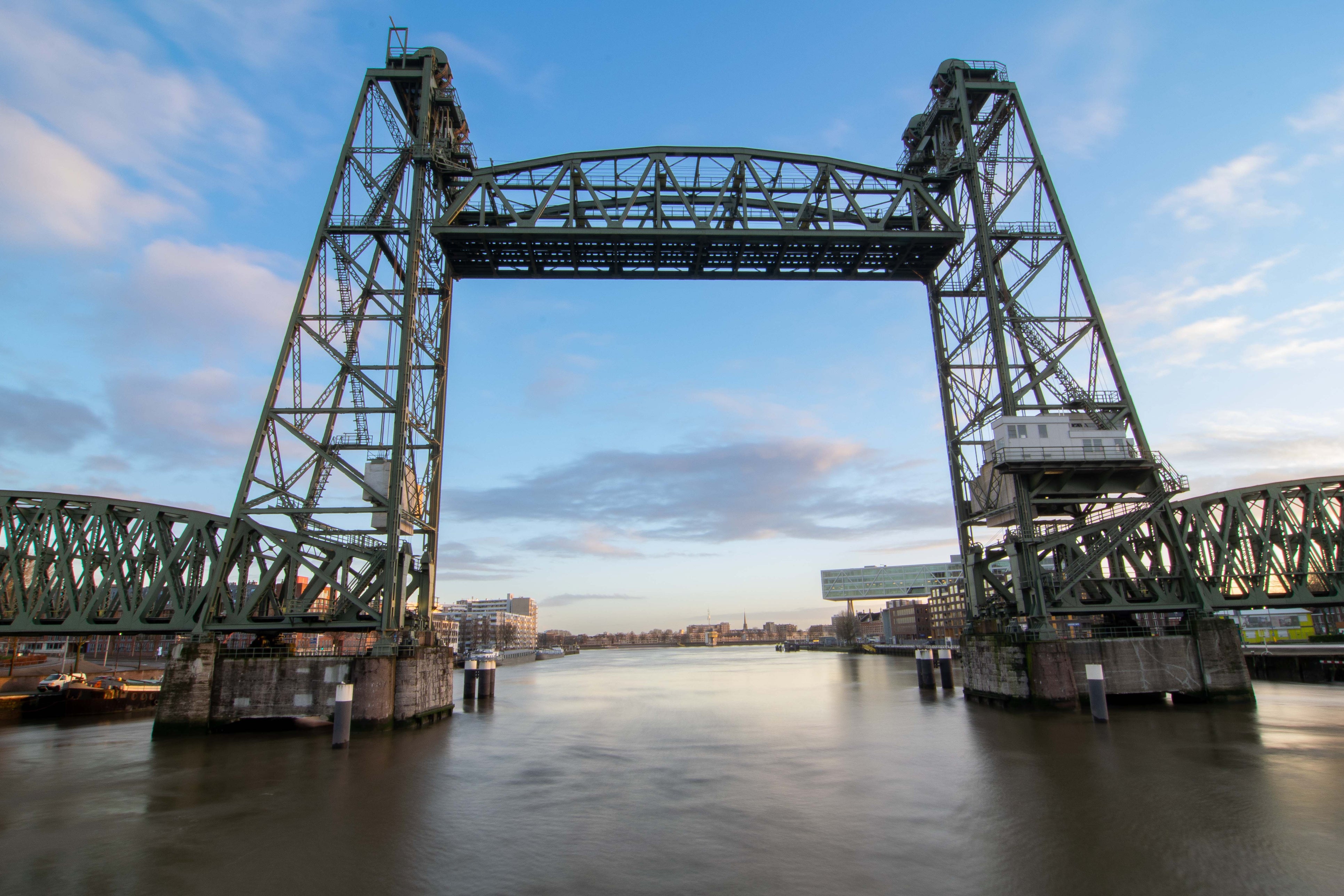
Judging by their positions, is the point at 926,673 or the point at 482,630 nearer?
the point at 926,673

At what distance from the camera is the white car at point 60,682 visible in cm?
3697

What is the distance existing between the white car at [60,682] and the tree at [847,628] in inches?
4569

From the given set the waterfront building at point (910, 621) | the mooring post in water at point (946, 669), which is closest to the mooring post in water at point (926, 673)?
the mooring post in water at point (946, 669)

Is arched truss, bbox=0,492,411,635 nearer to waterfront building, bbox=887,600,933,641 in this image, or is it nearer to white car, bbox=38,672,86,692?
white car, bbox=38,672,86,692

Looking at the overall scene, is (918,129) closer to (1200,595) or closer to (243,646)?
(1200,595)

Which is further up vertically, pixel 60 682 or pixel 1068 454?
pixel 1068 454

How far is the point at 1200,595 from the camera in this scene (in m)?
27.3

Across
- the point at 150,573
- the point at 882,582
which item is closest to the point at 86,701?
the point at 150,573

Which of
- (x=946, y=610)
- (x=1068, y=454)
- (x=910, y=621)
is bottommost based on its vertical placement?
(x=910, y=621)

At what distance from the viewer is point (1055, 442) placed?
1075 inches

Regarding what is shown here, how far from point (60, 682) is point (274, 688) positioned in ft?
74.1

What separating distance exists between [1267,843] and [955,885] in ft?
Result: 19.9

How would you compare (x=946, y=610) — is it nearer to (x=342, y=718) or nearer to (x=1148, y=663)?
(x=1148, y=663)

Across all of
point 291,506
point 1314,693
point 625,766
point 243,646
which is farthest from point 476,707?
point 1314,693
